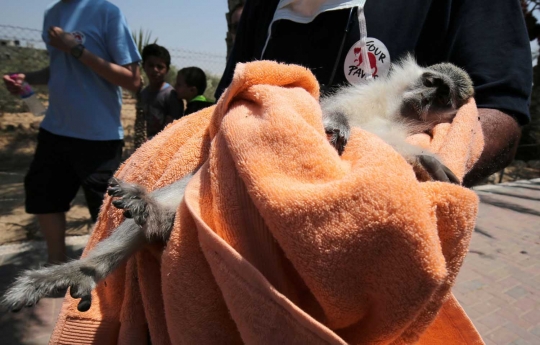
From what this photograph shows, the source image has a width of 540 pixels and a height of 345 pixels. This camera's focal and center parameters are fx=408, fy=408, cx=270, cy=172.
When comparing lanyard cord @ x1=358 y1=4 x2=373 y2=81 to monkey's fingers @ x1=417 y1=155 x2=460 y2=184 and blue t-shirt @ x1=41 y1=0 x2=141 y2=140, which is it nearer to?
monkey's fingers @ x1=417 y1=155 x2=460 y2=184

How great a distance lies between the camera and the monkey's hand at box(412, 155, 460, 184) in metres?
1.17

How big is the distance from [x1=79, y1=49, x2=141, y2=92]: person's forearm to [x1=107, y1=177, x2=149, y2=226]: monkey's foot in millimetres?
2206

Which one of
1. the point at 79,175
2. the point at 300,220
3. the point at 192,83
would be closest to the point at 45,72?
the point at 79,175

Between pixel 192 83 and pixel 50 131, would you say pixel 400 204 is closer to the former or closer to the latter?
pixel 50 131

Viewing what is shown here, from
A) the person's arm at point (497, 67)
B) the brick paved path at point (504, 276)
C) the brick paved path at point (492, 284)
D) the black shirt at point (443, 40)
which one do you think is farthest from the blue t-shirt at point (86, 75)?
the brick paved path at point (504, 276)

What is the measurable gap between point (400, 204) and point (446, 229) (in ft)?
0.59

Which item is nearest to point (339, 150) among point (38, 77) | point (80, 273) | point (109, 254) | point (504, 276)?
point (109, 254)

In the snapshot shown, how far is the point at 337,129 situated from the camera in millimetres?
1592

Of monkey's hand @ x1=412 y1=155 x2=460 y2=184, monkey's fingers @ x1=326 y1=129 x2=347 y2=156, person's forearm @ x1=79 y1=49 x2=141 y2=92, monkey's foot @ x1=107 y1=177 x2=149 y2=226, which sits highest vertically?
monkey's hand @ x1=412 y1=155 x2=460 y2=184

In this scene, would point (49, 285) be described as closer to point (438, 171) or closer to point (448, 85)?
point (438, 171)

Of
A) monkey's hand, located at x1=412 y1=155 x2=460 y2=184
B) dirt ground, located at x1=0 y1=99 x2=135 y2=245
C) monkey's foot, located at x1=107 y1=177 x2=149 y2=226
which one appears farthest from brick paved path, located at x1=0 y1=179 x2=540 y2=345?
monkey's hand, located at x1=412 y1=155 x2=460 y2=184

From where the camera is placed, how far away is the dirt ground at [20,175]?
230 inches

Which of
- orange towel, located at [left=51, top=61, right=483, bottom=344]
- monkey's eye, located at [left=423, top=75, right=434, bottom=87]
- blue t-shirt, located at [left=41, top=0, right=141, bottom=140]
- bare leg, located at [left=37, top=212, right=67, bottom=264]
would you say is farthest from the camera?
bare leg, located at [left=37, top=212, right=67, bottom=264]

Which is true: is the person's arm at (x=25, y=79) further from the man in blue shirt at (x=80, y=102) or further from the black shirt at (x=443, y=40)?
the black shirt at (x=443, y=40)
